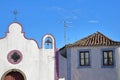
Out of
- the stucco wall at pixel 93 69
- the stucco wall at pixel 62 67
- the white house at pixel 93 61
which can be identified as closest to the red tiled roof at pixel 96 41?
the white house at pixel 93 61

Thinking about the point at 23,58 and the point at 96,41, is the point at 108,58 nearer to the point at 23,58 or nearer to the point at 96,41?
the point at 96,41

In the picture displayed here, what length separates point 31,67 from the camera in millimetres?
24953

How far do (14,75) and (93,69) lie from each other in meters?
6.99

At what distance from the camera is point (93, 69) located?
82.6 feet

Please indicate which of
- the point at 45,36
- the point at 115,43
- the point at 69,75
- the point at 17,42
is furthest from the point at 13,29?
the point at 115,43

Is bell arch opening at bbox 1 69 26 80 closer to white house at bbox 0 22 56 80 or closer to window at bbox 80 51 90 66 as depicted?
white house at bbox 0 22 56 80

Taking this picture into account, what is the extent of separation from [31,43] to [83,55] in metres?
4.74

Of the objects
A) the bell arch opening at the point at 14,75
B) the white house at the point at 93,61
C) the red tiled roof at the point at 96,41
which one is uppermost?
the red tiled roof at the point at 96,41

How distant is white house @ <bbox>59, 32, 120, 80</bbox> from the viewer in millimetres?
25031

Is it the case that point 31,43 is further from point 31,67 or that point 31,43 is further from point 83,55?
point 83,55

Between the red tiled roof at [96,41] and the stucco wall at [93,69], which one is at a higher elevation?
the red tiled roof at [96,41]

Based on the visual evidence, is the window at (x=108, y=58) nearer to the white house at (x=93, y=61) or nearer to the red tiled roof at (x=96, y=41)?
the white house at (x=93, y=61)

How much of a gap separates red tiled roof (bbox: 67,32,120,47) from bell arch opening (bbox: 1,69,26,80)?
4.97 m

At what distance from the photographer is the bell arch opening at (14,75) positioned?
81.5 ft
